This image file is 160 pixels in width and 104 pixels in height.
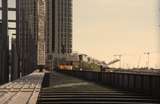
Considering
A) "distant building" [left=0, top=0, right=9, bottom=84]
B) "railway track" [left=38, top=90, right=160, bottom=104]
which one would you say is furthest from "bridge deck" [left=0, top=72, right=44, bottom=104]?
"distant building" [left=0, top=0, right=9, bottom=84]

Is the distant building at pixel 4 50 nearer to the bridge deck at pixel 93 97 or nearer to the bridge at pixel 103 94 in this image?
the bridge at pixel 103 94

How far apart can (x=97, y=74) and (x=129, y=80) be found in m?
19.3

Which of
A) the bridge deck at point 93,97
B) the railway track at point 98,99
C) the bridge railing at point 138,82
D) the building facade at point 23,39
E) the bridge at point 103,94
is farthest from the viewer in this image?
the building facade at point 23,39

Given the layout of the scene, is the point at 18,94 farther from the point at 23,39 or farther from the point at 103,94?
the point at 23,39

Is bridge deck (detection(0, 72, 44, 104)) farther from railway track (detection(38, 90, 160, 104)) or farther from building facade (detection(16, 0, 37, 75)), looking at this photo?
building facade (detection(16, 0, 37, 75))

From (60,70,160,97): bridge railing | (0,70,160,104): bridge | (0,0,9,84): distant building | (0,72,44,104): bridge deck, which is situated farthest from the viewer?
(0,0,9,84): distant building

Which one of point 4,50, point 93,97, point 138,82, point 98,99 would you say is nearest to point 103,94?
point 93,97

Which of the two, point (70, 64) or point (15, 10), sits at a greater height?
point (15, 10)

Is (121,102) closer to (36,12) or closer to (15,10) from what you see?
(15,10)

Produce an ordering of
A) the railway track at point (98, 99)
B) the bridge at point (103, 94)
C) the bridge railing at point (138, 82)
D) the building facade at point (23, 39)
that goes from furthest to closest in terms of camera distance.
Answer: the building facade at point (23, 39) < the bridge railing at point (138, 82) < the bridge at point (103, 94) < the railway track at point (98, 99)

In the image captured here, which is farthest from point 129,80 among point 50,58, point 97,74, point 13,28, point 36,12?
point 50,58

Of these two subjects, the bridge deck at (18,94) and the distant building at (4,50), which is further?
the distant building at (4,50)

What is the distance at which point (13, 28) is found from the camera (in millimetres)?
68688

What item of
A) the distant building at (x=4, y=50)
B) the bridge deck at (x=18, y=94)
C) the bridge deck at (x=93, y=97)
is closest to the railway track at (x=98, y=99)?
the bridge deck at (x=93, y=97)
